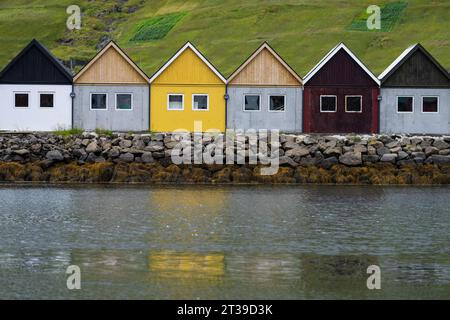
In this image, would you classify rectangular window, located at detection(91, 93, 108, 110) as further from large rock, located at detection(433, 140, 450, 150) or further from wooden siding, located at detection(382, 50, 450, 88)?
large rock, located at detection(433, 140, 450, 150)

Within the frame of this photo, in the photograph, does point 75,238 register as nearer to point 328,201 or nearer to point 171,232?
point 171,232

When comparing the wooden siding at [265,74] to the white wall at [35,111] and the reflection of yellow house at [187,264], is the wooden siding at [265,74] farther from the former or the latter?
the reflection of yellow house at [187,264]

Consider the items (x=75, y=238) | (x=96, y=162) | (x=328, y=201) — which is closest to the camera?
(x=75, y=238)

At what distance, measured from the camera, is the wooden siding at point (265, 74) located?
68438 mm

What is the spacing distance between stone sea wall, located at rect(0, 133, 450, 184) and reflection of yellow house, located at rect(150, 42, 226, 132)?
16.1 feet

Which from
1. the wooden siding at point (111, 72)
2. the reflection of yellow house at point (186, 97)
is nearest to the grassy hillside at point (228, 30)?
the reflection of yellow house at point (186, 97)

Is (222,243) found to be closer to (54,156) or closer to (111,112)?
(54,156)

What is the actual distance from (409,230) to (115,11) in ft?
370

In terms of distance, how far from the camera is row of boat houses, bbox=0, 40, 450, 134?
224ft

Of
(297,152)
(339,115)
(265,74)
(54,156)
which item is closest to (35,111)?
(54,156)

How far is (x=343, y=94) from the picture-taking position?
225ft

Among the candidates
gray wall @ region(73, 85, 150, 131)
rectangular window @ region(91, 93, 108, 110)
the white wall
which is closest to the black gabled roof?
the white wall

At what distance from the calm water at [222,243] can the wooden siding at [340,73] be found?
1404cm
